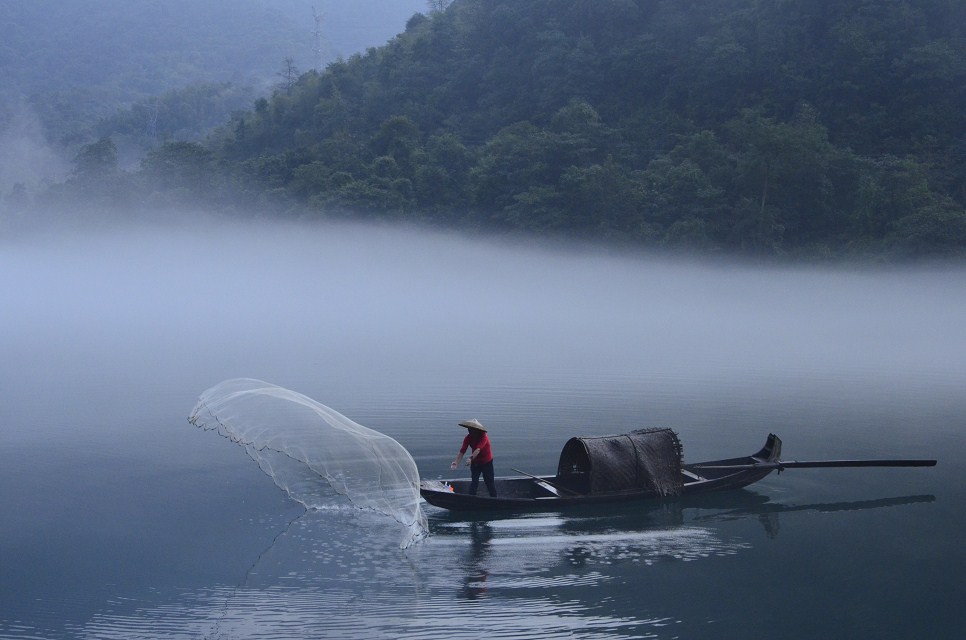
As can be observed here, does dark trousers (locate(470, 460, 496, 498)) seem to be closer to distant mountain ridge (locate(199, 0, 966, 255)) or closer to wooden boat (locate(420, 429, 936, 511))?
wooden boat (locate(420, 429, 936, 511))

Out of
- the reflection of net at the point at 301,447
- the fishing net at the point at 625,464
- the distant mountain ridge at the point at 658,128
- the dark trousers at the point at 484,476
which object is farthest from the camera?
the distant mountain ridge at the point at 658,128

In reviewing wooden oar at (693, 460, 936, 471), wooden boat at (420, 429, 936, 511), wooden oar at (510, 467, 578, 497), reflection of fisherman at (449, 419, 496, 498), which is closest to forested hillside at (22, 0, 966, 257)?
wooden oar at (693, 460, 936, 471)

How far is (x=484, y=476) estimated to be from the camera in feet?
45.2

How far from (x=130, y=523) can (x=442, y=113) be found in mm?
71825

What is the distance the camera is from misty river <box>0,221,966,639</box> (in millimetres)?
10711

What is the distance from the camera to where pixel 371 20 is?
195 meters

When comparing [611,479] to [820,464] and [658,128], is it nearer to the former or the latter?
[820,464]

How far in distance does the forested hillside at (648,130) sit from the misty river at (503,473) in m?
9.22

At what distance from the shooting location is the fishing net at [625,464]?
14.4m

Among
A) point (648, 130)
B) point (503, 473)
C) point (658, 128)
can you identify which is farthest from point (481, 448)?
point (658, 128)

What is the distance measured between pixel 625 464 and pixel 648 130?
57277 mm

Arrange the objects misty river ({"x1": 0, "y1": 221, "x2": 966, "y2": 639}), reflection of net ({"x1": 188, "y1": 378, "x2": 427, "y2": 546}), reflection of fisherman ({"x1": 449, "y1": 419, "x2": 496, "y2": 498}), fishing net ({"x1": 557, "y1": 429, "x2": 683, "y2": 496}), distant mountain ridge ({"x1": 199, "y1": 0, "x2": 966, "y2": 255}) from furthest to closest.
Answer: distant mountain ridge ({"x1": 199, "y1": 0, "x2": 966, "y2": 255}) → fishing net ({"x1": 557, "y1": 429, "x2": 683, "y2": 496}) → reflection of fisherman ({"x1": 449, "y1": 419, "x2": 496, "y2": 498}) → reflection of net ({"x1": 188, "y1": 378, "x2": 427, "y2": 546}) → misty river ({"x1": 0, "y1": 221, "x2": 966, "y2": 639})

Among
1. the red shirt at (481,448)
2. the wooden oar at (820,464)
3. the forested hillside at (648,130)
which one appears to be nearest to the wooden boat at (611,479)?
the wooden oar at (820,464)

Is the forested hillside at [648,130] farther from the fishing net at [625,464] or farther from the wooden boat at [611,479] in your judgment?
the fishing net at [625,464]
